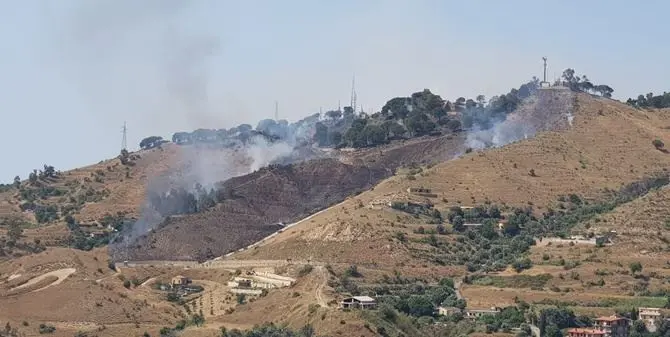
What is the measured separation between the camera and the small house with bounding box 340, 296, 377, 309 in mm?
103125

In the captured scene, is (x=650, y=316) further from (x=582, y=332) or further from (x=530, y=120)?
(x=530, y=120)

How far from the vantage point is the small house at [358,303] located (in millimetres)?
103125

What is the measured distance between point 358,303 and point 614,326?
49.9 feet

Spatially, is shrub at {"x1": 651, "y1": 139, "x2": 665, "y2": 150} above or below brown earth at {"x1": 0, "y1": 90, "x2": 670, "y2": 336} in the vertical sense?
Result: above

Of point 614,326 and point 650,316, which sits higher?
point 650,316

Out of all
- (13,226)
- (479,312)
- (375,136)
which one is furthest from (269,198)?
(479,312)

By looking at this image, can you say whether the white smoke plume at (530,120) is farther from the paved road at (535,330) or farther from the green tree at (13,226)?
the paved road at (535,330)

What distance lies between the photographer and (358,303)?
104m

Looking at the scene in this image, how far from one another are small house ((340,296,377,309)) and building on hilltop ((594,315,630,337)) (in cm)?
1353

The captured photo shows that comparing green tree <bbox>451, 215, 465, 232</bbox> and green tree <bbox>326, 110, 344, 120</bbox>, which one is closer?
green tree <bbox>451, 215, 465, 232</bbox>

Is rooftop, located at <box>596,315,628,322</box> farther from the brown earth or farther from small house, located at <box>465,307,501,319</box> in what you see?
small house, located at <box>465,307,501,319</box>

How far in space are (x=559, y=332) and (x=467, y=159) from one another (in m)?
41.6

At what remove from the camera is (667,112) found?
6102 inches

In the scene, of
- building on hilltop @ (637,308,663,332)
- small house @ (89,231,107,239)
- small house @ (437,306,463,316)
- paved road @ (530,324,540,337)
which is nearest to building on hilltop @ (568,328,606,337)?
paved road @ (530,324,540,337)
